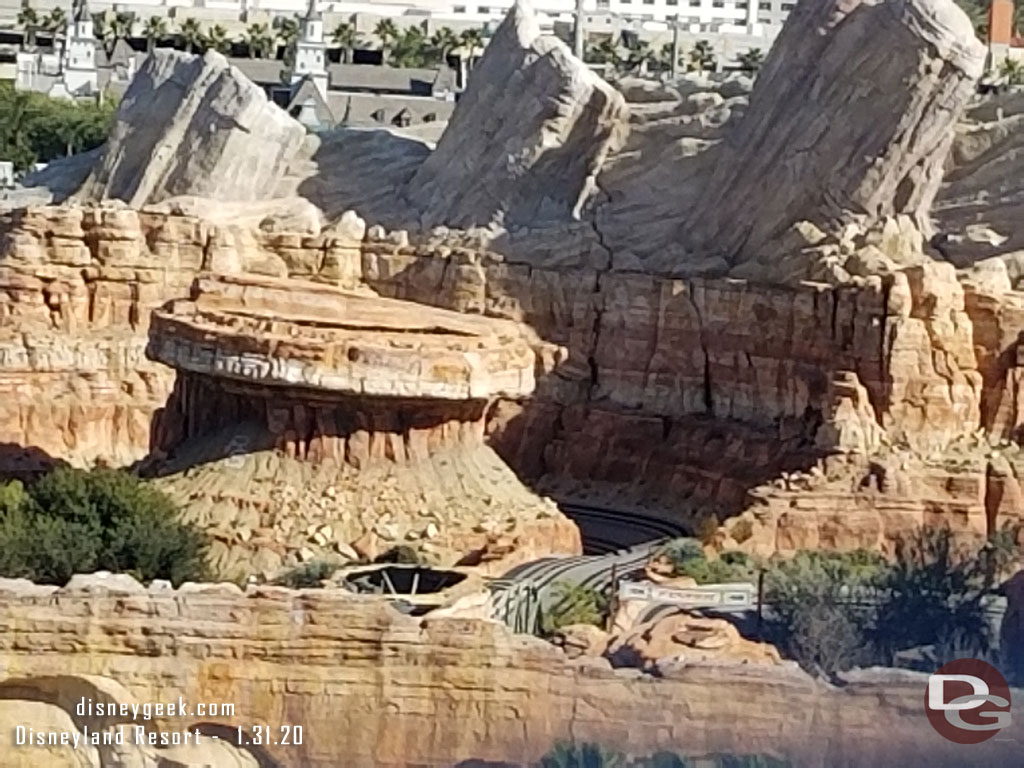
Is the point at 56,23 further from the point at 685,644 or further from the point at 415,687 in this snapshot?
the point at 415,687

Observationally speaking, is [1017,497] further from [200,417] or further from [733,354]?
[200,417]

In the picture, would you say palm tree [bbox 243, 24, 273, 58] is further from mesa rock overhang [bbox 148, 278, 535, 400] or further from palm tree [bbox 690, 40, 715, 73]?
mesa rock overhang [bbox 148, 278, 535, 400]

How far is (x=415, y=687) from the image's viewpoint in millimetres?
23859

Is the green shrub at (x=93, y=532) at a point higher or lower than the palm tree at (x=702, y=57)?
lower

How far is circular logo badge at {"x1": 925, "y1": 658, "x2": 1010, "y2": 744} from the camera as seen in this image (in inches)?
885

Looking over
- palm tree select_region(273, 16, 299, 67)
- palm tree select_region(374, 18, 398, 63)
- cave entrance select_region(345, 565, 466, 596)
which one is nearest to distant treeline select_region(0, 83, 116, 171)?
palm tree select_region(273, 16, 299, 67)

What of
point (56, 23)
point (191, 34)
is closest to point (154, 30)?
point (191, 34)

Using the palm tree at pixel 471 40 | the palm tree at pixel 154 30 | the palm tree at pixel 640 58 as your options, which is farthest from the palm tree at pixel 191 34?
the palm tree at pixel 640 58

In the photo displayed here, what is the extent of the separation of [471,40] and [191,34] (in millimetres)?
10902

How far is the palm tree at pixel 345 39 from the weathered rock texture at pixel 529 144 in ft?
157

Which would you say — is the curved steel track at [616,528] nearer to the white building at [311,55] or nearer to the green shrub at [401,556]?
the green shrub at [401,556]

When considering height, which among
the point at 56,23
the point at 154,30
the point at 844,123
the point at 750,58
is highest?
the point at 844,123

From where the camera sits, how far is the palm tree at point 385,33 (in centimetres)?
9494

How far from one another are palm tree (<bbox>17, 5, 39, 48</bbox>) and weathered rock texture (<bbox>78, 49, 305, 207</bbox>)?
44987mm
